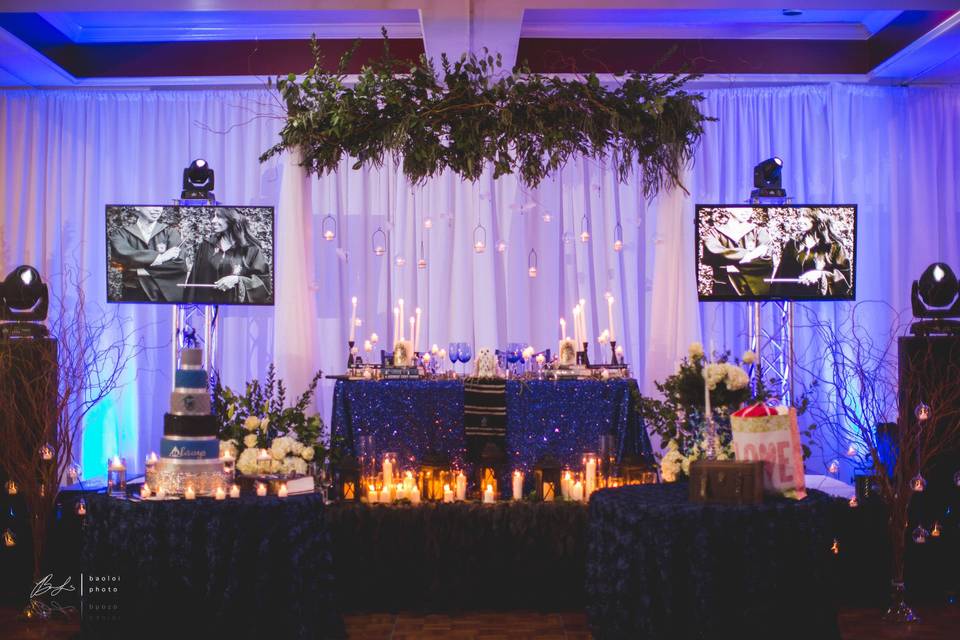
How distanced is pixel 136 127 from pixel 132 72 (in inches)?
28.3

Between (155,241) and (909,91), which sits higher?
(909,91)

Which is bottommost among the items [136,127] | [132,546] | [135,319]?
[132,546]

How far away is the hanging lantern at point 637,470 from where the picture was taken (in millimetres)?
5133

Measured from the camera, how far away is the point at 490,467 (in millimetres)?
5312

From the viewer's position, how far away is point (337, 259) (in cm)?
818

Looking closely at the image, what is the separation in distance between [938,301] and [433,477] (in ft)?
9.59

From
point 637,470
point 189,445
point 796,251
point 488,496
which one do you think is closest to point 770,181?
point 796,251

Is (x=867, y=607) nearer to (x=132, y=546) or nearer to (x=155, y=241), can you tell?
(x=132, y=546)

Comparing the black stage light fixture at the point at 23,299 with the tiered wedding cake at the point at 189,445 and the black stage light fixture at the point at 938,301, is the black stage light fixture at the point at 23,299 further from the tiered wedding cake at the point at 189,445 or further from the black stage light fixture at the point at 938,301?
the black stage light fixture at the point at 938,301

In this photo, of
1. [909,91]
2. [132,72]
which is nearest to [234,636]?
[132,72]

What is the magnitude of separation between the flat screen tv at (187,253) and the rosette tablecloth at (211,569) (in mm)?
2472

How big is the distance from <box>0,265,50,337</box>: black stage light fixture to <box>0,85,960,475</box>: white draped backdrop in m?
2.44

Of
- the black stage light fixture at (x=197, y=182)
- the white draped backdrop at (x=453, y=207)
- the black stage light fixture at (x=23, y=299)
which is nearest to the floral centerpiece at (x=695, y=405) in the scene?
the white draped backdrop at (x=453, y=207)

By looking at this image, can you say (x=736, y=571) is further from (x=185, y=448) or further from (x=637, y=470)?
(x=185, y=448)
